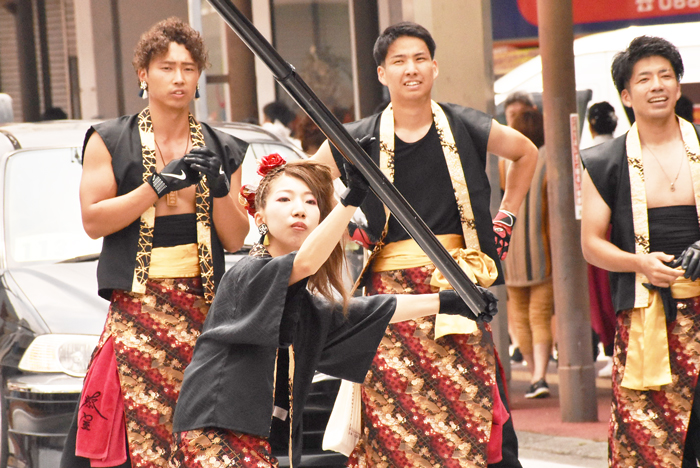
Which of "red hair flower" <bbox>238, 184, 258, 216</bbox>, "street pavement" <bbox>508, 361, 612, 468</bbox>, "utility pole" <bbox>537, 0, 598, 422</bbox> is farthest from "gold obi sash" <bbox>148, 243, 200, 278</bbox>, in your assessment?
"utility pole" <bbox>537, 0, 598, 422</bbox>

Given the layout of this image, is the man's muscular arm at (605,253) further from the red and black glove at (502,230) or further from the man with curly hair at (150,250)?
the man with curly hair at (150,250)

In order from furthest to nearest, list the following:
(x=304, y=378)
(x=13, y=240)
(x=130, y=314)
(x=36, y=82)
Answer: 1. (x=36, y=82)
2. (x=13, y=240)
3. (x=130, y=314)
4. (x=304, y=378)

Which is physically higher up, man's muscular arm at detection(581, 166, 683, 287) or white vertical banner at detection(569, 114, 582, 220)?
white vertical banner at detection(569, 114, 582, 220)

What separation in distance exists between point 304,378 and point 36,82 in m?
13.7

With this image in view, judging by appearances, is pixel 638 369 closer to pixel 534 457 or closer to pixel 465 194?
pixel 465 194

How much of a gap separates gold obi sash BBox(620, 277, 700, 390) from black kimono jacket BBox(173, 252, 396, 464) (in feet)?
4.36

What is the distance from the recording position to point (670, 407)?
4109 millimetres

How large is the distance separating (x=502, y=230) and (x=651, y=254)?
23.1 inches

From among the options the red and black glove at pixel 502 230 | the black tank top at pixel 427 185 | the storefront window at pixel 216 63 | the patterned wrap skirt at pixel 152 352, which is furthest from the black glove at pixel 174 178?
the storefront window at pixel 216 63

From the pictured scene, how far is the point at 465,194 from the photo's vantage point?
4.16 metres

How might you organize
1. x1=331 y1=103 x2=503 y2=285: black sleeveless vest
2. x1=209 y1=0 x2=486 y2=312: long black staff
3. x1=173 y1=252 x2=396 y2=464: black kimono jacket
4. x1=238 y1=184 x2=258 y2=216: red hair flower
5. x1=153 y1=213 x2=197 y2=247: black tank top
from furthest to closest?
x1=331 y1=103 x2=503 y2=285: black sleeveless vest
x1=153 y1=213 x2=197 y2=247: black tank top
x1=238 y1=184 x2=258 y2=216: red hair flower
x1=173 y1=252 x2=396 y2=464: black kimono jacket
x1=209 y1=0 x2=486 y2=312: long black staff

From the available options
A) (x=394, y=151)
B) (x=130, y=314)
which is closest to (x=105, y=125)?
(x=130, y=314)

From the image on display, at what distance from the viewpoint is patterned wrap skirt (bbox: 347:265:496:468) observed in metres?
4.08

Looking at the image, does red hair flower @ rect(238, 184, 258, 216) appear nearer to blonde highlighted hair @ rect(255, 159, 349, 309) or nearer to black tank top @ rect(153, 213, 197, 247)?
blonde highlighted hair @ rect(255, 159, 349, 309)
